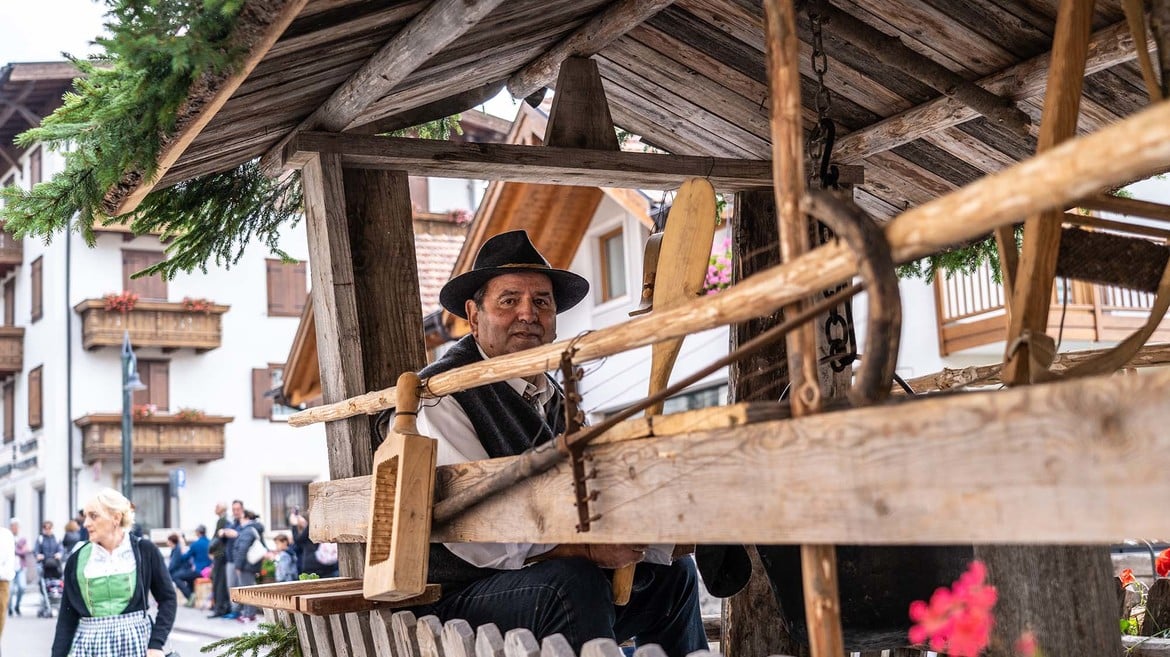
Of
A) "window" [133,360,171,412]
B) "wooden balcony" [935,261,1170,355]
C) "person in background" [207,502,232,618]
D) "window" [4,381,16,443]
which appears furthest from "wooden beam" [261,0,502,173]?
"window" [4,381,16,443]

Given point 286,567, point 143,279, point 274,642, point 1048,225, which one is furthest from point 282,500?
point 1048,225

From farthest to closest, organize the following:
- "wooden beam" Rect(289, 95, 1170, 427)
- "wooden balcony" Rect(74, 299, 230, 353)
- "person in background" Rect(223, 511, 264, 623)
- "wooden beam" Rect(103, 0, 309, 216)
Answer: "wooden balcony" Rect(74, 299, 230, 353) < "person in background" Rect(223, 511, 264, 623) < "wooden beam" Rect(103, 0, 309, 216) < "wooden beam" Rect(289, 95, 1170, 427)

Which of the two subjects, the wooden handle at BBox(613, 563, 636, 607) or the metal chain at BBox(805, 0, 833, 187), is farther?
the wooden handle at BBox(613, 563, 636, 607)

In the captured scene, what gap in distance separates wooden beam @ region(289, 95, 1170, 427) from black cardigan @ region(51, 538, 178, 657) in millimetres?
5012

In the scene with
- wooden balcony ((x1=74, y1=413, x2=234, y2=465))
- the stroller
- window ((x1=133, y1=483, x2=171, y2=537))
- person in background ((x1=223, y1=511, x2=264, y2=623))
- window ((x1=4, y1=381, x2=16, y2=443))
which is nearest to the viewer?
person in background ((x1=223, y1=511, x2=264, y2=623))

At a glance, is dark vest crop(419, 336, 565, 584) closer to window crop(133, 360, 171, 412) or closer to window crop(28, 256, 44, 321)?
window crop(133, 360, 171, 412)

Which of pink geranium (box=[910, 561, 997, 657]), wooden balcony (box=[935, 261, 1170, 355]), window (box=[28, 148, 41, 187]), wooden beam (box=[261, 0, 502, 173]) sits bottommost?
pink geranium (box=[910, 561, 997, 657])

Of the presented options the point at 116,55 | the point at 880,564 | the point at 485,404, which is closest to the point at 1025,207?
the point at 880,564

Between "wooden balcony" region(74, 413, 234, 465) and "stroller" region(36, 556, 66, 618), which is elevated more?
"wooden balcony" region(74, 413, 234, 465)

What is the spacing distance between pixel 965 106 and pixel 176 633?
14.6 meters

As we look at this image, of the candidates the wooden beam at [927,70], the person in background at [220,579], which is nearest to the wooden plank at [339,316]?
the wooden beam at [927,70]

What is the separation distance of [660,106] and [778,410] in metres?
2.98

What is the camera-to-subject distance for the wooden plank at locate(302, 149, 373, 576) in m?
4.42

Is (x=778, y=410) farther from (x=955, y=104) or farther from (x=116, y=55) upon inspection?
(x=955, y=104)
